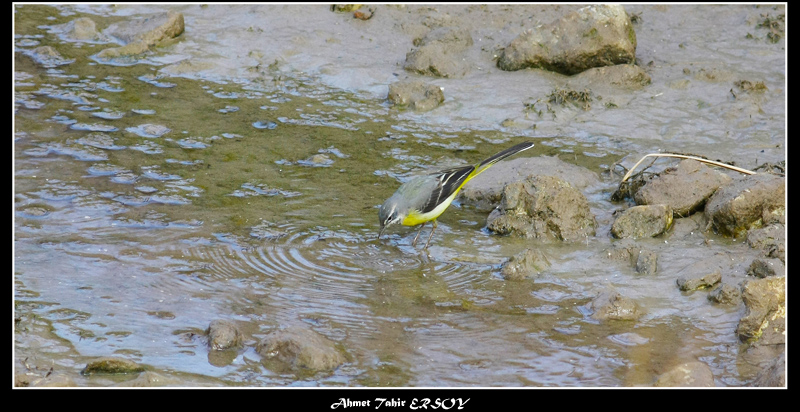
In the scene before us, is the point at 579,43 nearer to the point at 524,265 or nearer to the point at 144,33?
the point at 524,265

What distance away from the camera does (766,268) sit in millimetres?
6684

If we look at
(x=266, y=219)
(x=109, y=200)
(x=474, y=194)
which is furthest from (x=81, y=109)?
(x=474, y=194)

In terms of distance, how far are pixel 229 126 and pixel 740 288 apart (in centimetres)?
665

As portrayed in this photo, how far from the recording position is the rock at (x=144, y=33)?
12922 mm

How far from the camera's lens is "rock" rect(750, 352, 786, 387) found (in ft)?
16.2

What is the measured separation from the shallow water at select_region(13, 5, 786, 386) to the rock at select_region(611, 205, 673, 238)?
0.13 meters

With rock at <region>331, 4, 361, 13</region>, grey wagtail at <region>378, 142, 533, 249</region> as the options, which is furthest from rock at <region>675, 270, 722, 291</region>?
rock at <region>331, 4, 361, 13</region>

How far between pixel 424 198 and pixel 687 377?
3.26m

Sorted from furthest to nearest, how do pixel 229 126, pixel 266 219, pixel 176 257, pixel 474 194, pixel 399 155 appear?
pixel 229 126
pixel 399 155
pixel 474 194
pixel 266 219
pixel 176 257

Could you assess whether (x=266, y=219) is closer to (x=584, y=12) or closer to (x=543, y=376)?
(x=543, y=376)

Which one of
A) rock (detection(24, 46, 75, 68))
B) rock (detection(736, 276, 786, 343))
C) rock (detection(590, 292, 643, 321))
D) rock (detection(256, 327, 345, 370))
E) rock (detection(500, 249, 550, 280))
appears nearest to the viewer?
rock (detection(256, 327, 345, 370))

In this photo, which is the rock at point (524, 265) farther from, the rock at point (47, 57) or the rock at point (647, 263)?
the rock at point (47, 57)

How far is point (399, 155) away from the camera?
395 inches

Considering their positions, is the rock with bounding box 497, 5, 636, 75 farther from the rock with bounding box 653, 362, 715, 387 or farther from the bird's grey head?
the rock with bounding box 653, 362, 715, 387
